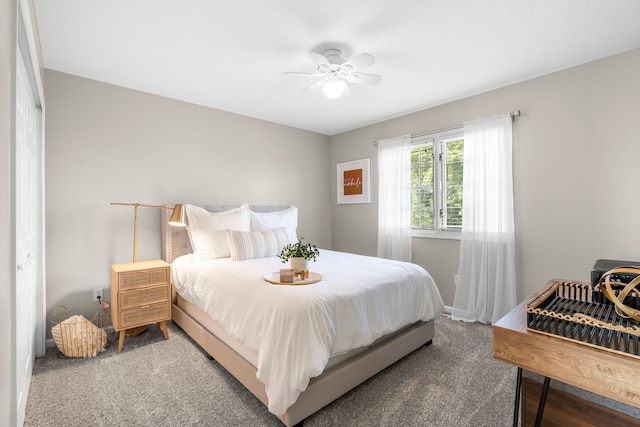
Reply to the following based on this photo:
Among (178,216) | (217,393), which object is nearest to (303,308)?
(217,393)

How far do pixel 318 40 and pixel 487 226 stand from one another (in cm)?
246

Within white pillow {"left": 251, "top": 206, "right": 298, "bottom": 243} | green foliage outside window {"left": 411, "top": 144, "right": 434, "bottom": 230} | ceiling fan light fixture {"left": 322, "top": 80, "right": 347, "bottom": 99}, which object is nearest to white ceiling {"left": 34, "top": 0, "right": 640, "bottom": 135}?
ceiling fan light fixture {"left": 322, "top": 80, "right": 347, "bottom": 99}

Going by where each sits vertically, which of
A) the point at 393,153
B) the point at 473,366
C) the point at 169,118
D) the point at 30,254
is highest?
the point at 169,118

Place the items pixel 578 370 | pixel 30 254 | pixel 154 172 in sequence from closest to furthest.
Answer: pixel 578 370
pixel 30 254
pixel 154 172

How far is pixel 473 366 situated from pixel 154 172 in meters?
3.55

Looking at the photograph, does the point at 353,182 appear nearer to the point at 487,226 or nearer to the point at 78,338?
the point at 487,226

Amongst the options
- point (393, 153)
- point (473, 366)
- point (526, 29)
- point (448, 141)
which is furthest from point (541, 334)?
point (393, 153)

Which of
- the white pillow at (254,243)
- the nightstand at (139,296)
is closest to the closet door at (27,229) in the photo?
the nightstand at (139,296)

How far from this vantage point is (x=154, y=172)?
320 cm

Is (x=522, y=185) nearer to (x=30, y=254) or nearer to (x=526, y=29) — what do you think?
(x=526, y=29)

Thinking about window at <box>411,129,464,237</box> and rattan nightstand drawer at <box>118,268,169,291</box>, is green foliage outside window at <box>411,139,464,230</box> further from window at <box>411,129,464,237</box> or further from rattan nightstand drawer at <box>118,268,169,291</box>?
rattan nightstand drawer at <box>118,268,169,291</box>

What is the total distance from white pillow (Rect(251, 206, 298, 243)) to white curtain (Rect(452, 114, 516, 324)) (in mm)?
2053

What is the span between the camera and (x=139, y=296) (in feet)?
8.48

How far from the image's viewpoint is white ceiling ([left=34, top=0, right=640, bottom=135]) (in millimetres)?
1854
